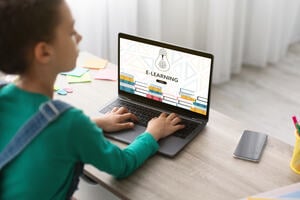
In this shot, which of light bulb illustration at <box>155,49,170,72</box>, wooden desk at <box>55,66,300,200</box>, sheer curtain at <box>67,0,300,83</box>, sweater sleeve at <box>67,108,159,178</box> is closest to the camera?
sweater sleeve at <box>67,108,159,178</box>

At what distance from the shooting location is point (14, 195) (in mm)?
1137

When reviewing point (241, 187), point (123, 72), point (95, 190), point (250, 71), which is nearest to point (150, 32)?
point (250, 71)

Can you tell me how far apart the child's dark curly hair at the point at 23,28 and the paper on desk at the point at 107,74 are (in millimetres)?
730

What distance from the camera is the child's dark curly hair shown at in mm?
1004

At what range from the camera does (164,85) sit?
1580 millimetres

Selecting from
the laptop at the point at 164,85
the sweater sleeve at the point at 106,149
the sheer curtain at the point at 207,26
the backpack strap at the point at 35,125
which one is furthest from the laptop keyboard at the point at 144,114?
the sheer curtain at the point at 207,26

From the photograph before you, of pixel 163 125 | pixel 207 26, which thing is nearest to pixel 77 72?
pixel 163 125

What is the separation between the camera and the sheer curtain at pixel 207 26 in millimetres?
2710

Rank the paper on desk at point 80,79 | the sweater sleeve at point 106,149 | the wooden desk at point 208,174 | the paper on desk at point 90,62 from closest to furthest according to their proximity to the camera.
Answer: the sweater sleeve at point 106,149, the wooden desk at point 208,174, the paper on desk at point 80,79, the paper on desk at point 90,62

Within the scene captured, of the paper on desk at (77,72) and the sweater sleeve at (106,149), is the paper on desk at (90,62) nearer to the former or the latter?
the paper on desk at (77,72)

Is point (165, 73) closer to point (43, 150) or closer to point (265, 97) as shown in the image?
point (43, 150)

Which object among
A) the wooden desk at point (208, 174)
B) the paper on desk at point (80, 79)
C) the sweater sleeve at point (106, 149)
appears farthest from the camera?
the paper on desk at point (80, 79)

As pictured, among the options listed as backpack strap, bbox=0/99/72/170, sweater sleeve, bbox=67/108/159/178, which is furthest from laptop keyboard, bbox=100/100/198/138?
backpack strap, bbox=0/99/72/170

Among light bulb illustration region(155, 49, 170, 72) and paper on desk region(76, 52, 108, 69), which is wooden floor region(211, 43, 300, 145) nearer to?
paper on desk region(76, 52, 108, 69)
